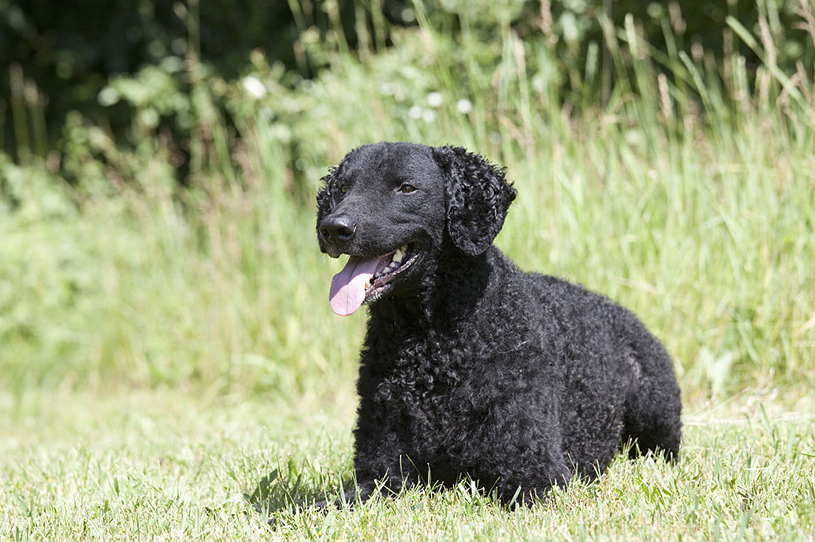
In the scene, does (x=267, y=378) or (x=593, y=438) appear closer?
(x=593, y=438)

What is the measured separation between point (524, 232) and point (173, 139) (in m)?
8.19

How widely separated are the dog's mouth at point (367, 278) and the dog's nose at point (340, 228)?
166 mm

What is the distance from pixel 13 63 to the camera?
13.1m

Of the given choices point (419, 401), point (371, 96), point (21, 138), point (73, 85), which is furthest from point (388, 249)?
point (73, 85)

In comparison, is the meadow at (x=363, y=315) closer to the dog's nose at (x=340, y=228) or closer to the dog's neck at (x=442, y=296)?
the dog's neck at (x=442, y=296)

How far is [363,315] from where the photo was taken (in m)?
6.25

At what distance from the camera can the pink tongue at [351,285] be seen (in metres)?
3.06

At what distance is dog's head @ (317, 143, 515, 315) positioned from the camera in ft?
10.1

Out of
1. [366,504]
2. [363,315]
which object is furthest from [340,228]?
[363,315]

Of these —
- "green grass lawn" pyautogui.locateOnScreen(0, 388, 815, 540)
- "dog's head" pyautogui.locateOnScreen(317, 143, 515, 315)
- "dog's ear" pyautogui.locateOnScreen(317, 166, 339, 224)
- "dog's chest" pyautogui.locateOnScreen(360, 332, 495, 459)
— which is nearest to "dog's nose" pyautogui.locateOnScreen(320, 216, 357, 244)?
"dog's head" pyautogui.locateOnScreen(317, 143, 515, 315)

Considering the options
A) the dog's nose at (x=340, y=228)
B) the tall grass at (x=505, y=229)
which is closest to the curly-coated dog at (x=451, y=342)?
the dog's nose at (x=340, y=228)

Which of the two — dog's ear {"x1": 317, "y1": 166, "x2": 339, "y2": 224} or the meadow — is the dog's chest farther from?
dog's ear {"x1": 317, "y1": 166, "x2": 339, "y2": 224}

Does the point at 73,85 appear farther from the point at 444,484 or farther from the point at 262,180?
the point at 444,484

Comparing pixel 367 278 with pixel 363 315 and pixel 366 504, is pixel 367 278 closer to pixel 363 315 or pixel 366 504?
pixel 366 504
